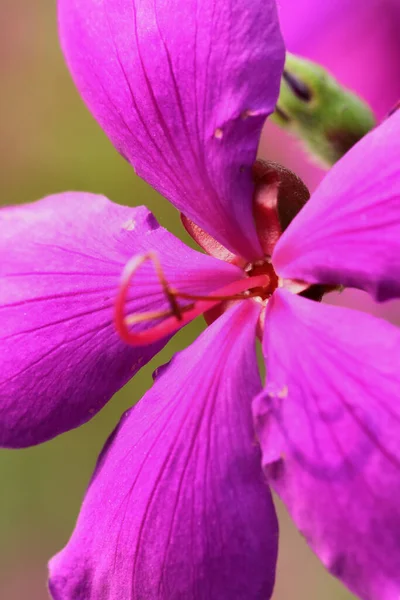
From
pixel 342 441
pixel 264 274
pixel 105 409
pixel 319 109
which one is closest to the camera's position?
pixel 342 441

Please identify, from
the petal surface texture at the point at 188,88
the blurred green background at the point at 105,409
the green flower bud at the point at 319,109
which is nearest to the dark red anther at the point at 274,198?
the petal surface texture at the point at 188,88

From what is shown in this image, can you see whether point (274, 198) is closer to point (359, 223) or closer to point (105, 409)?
point (359, 223)

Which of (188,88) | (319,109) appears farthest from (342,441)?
(319,109)

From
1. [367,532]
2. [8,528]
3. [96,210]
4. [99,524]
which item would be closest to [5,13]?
[8,528]

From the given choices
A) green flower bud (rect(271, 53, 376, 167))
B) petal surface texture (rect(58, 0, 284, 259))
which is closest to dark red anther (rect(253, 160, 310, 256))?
petal surface texture (rect(58, 0, 284, 259))

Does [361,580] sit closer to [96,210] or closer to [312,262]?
[312,262]

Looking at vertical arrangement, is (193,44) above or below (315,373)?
above
